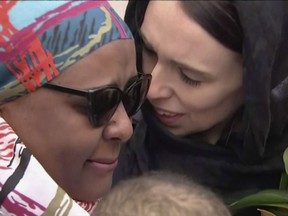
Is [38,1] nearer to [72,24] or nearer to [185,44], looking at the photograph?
[72,24]

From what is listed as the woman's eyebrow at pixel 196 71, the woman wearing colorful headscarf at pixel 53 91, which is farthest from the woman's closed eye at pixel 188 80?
the woman wearing colorful headscarf at pixel 53 91

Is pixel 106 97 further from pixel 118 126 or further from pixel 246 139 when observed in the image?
pixel 246 139

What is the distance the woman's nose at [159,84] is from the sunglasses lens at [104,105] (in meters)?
0.12

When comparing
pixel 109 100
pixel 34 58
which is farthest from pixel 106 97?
pixel 34 58

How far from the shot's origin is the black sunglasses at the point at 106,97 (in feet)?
2.88

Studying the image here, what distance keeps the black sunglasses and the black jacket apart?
95 millimetres

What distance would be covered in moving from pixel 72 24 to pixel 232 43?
0.25 metres

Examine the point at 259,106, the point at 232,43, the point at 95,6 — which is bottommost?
the point at 259,106

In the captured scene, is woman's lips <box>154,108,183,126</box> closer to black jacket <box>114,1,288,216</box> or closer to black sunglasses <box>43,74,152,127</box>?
black jacket <box>114,1,288,216</box>

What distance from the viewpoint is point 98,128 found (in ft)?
2.97

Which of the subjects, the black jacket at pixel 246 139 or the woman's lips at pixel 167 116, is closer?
the black jacket at pixel 246 139

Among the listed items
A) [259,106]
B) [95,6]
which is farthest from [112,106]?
[259,106]

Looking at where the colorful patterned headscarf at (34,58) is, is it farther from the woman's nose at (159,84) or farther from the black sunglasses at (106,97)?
the woman's nose at (159,84)

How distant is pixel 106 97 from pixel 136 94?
8cm
